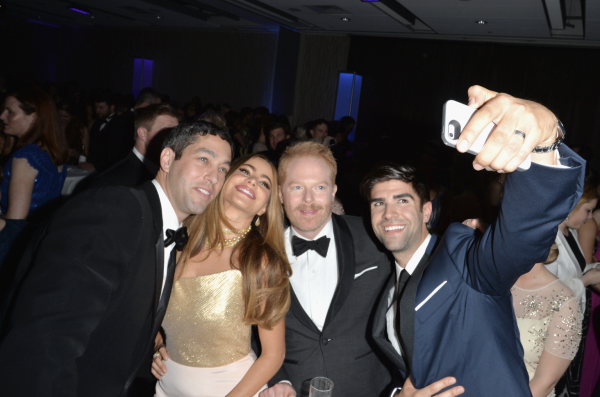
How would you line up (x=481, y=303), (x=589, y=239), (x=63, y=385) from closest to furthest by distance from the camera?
1. (x=63, y=385)
2. (x=481, y=303)
3. (x=589, y=239)

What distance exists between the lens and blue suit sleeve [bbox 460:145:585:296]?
0.94 metres

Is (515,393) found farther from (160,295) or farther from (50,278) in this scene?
(50,278)

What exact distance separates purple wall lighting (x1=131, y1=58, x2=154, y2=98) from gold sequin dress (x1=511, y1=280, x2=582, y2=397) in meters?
13.2

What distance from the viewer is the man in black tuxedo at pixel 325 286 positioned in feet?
6.70

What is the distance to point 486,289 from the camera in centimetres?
131

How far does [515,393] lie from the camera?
4.19ft

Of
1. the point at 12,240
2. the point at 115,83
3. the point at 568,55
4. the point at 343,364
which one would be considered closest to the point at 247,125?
the point at 12,240

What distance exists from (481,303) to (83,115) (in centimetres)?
750

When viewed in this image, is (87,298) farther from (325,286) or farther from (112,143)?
(112,143)

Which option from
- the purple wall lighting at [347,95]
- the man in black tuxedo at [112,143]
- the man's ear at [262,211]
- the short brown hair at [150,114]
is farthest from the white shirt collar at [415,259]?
the purple wall lighting at [347,95]

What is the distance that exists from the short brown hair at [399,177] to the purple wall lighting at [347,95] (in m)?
8.78

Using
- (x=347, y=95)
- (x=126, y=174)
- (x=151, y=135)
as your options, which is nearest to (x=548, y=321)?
(x=126, y=174)

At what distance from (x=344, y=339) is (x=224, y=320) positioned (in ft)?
1.94

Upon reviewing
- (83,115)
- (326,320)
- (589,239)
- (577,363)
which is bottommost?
(577,363)
